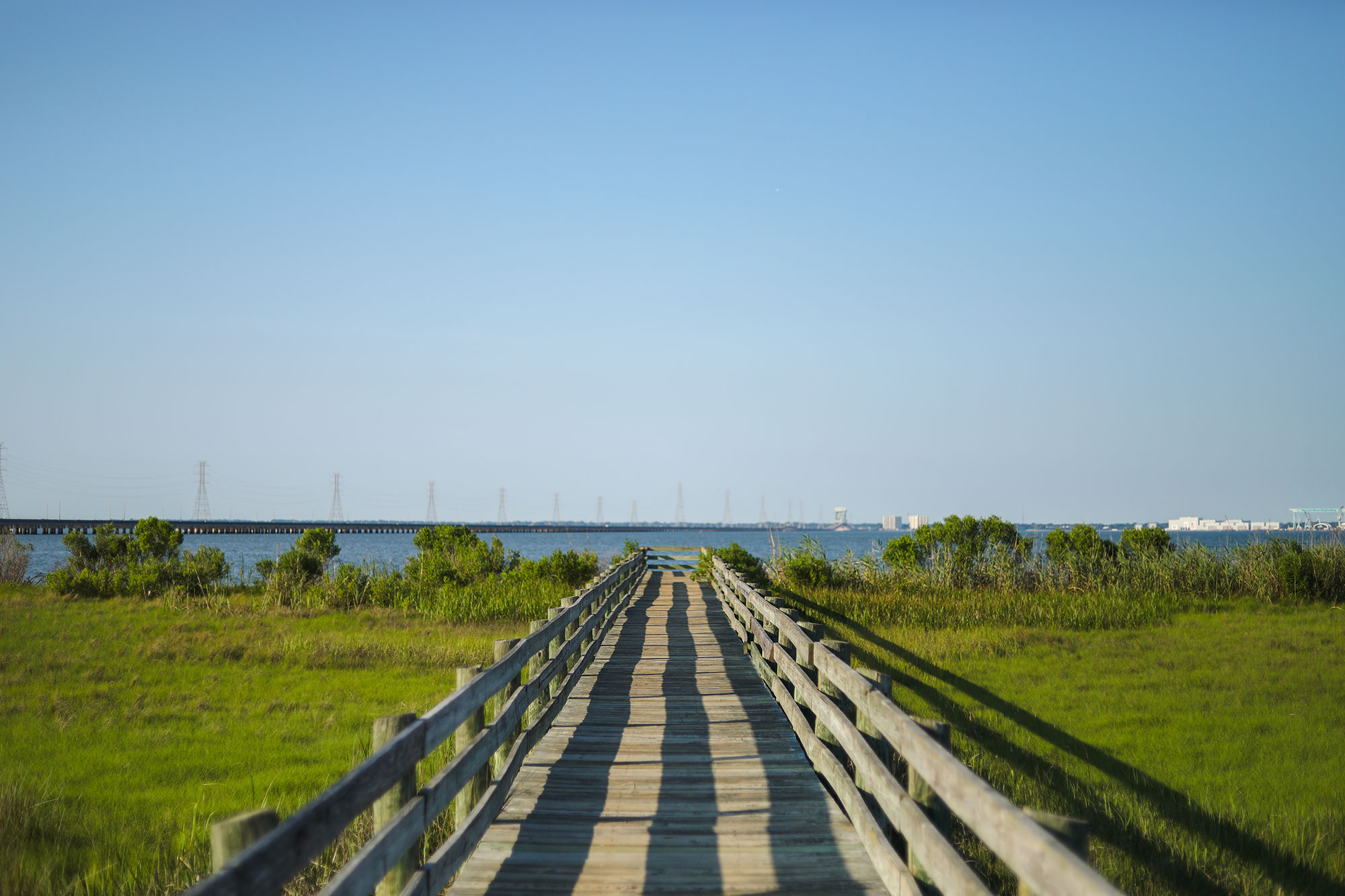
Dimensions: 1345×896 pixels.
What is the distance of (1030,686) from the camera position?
11.3 metres

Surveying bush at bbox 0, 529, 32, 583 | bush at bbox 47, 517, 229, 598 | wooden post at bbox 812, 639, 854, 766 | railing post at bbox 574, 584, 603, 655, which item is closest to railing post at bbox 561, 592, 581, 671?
railing post at bbox 574, 584, 603, 655

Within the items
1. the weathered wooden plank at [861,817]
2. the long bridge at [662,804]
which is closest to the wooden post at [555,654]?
the long bridge at [662,804]

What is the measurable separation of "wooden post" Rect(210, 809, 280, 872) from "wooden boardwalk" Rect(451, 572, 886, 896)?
204cm

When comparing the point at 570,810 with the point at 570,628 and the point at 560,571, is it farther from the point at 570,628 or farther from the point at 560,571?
the point at 560,571

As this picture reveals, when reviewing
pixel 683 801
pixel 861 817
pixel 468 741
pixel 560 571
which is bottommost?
pixel 560 571

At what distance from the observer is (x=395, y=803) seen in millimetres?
3486

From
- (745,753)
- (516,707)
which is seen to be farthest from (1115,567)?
(516,707)

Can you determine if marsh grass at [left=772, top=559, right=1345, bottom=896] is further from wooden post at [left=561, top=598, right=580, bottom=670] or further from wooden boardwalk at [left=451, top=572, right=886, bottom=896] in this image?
wooden post at [left=561, top=598, right=580, bottom=670]

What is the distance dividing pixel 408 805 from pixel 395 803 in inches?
5.7

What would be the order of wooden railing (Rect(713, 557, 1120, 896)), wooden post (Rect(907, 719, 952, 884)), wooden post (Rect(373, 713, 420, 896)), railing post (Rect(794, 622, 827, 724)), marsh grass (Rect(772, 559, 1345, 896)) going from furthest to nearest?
railing post (Rect(794, 622, 827, 724)) < marsh grass (Rect(772, 559, 1345, 896)) < wooden post (Rect(907, 719, 952, 884)) < wooden post (Rect(373, 713, 420, 896)) < wooden railing (Rect(713, 557, 1120, 896))

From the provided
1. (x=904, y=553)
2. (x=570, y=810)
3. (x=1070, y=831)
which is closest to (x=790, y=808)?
(x=570, y=810)

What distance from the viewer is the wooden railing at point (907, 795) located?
234cm

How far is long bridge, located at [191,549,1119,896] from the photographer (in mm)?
2514

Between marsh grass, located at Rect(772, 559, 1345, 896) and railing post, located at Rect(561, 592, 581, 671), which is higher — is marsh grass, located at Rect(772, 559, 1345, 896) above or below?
below
